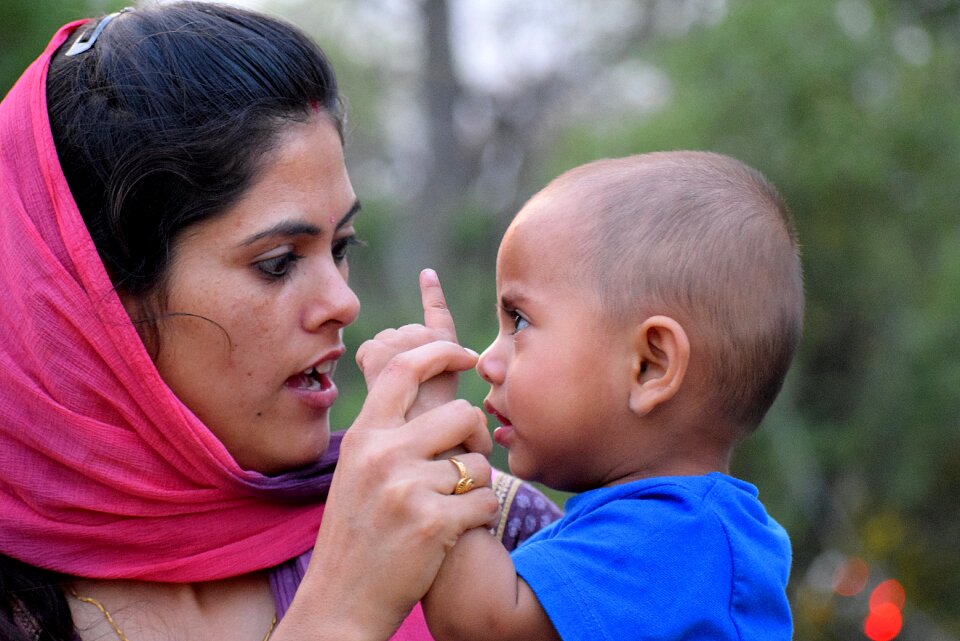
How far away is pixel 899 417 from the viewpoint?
6.76 m

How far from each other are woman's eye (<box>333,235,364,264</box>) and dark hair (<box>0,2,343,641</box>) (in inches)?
9.5

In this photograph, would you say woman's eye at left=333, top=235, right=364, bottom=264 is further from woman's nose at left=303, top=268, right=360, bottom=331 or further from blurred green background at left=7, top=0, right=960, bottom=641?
blurred green background at left=7, top=0, right=960, bottom=641

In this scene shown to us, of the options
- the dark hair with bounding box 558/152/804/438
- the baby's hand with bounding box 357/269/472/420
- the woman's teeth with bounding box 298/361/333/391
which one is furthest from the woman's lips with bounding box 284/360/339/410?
the dark hair with bounding box 558/152/804/438

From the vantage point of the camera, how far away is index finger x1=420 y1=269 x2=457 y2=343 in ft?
6.24

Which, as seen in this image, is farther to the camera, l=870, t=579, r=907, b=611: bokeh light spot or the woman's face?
l=870, t=579, r=907, b=611: bokeh light spot

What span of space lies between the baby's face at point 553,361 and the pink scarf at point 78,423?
0.57m

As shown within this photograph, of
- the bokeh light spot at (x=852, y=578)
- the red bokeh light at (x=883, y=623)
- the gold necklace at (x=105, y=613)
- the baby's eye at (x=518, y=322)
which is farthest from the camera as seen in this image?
the bokeh light spot at (x=852, y=578)

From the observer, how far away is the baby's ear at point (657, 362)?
5.65 ft

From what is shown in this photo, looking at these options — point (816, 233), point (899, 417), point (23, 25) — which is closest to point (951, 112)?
point (816, 233)

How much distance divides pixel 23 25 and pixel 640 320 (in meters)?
2.41

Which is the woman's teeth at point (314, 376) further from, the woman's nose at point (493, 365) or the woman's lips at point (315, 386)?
the woman's nose at point (493, 365)

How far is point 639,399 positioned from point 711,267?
0.24 meters

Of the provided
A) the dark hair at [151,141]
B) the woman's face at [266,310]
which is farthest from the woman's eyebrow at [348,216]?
the dark hair at [151,141]

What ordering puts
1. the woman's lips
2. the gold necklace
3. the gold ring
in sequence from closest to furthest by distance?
the gold ring, the gold necklace, the woman's lips
